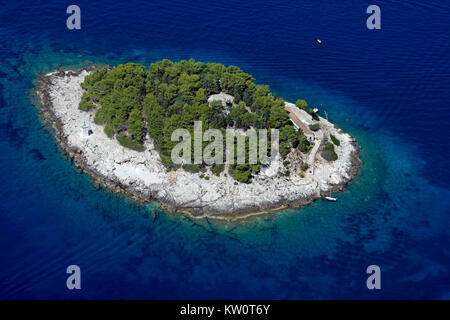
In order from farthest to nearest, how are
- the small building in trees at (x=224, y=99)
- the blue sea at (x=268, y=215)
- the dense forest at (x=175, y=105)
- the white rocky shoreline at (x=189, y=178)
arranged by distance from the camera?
the small building in trees at (x=224, y=99) → the dense forest at (x=175, y=105) → the white rocky shoreline at (x=189, y=178) → the blue sea at (x=268, y=215)

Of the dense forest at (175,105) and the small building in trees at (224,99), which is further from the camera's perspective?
the small building in trees at (224,99)

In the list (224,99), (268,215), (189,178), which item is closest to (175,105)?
(224,99)

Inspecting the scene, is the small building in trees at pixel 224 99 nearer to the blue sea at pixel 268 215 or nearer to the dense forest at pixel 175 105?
the dense forest at pixel 175 105

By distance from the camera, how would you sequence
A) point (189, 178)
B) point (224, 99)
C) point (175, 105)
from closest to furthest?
point (189, 178)
point (175, 105)
point (224, 99)

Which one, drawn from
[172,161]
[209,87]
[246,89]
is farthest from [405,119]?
[172,161]

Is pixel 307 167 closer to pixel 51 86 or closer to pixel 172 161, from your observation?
pixel 172 161

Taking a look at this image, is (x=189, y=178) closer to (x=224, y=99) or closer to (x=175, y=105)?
(x=175, y=105)

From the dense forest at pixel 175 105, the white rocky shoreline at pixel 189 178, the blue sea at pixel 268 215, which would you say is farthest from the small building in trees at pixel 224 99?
the blue sea at pixel 268 215
